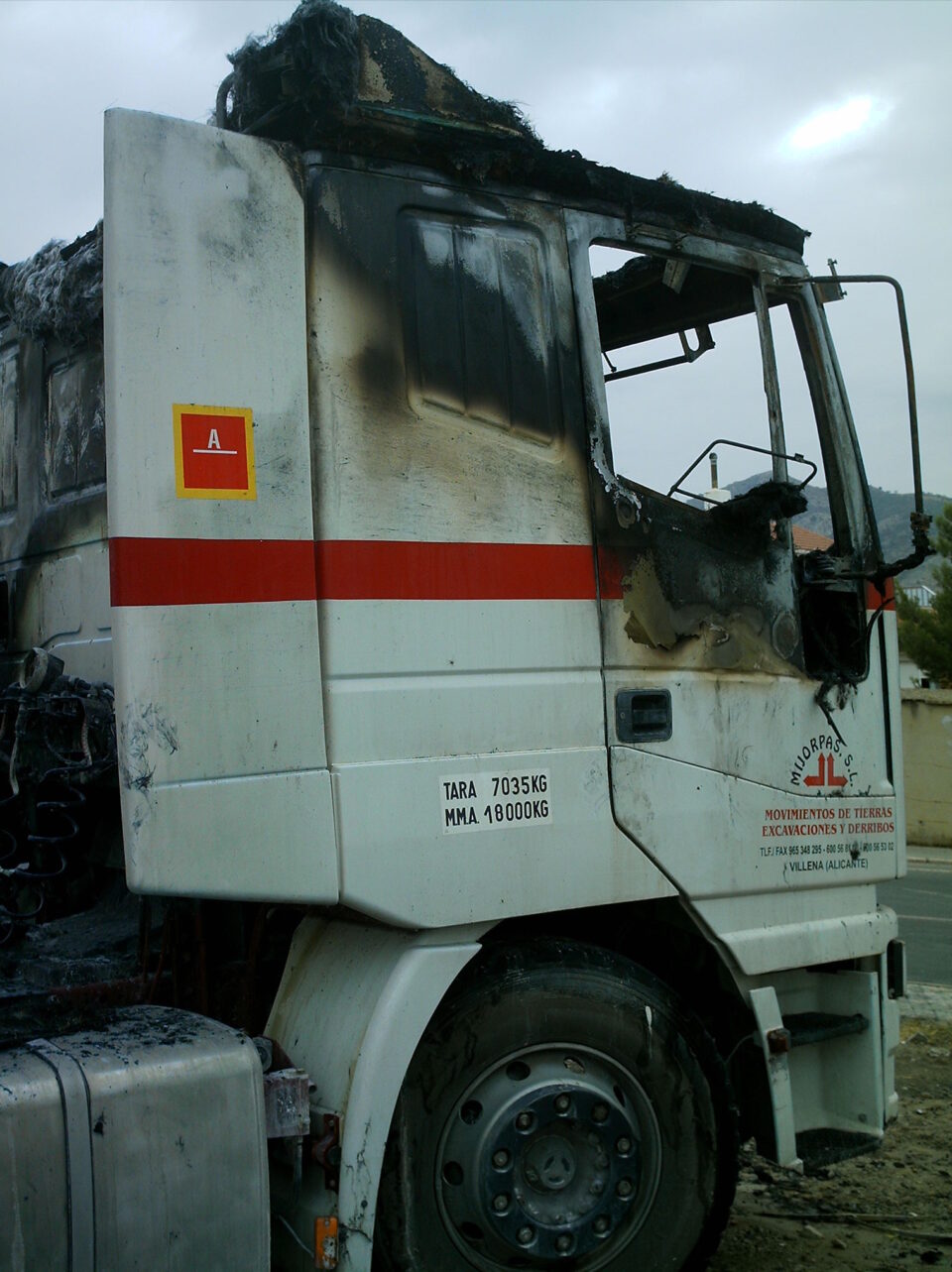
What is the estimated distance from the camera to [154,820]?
282 cm

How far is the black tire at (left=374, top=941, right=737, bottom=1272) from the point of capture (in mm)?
3113

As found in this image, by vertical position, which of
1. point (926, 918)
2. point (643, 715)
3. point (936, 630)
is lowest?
point (926, 918)

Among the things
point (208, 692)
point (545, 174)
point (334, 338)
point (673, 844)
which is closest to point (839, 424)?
point (545, 174)

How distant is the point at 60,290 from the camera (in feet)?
12.9

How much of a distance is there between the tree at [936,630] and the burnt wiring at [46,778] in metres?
22.7

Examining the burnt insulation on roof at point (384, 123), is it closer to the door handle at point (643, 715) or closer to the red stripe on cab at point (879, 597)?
the red stripe on cab at point (879, 597)

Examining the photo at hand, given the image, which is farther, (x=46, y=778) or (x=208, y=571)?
(x=46, y=778)

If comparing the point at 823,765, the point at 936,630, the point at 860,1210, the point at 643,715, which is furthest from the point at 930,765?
the point at 643,715

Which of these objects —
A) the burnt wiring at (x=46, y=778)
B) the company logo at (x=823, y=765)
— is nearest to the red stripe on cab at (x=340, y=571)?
the burnt wiring at (x=46, y=778)

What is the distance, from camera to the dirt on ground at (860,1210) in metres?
4.11

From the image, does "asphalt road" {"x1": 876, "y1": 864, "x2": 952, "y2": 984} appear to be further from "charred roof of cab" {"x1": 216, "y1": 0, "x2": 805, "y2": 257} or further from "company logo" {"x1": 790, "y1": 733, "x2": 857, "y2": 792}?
"charred roof of cab" {"x1": 216, "y1": 0, "x2": 805, "y2": 257}

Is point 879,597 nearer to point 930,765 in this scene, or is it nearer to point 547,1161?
point 547,1161

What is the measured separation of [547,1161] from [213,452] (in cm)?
192

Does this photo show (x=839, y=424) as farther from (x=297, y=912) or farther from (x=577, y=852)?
(x=297, y=912)
